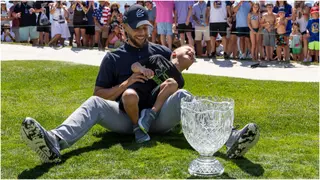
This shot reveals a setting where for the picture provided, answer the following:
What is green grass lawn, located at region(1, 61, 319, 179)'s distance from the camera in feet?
15.3

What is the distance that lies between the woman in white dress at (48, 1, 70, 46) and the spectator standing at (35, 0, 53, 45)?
32 centimetres

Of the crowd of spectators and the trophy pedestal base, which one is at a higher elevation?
the crowd of spectators

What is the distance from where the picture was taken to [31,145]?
4.55 metres

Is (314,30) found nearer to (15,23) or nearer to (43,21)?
(43,21)

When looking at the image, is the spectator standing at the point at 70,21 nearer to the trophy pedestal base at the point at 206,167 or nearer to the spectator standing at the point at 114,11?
the spectator standing at the point at 114,11

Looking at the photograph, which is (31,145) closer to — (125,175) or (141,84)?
(125,175)

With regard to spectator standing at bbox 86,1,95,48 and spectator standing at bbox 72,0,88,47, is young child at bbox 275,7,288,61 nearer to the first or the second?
spectator standing at bbox 86,1,95,48

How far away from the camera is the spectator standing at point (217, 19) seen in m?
13.1

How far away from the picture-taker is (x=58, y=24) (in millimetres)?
15789

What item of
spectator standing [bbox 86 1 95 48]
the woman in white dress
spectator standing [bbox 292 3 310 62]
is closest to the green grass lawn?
spectator standing [bbox 292 3 310 62]

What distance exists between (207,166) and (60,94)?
461cm

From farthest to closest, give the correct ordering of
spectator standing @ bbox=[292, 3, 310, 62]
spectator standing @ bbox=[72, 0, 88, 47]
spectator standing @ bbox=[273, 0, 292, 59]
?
spectator standing @ bbox=[72, 0, 88, 47]
spectator standing @ bbox=[292, 3, 310, 62]
spectator standing @ bbox=[273, 0, 292, 59]

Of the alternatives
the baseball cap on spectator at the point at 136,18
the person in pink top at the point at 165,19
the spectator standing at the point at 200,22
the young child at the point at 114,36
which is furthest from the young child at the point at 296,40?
the baseball cap on spectator at the point at 136,18

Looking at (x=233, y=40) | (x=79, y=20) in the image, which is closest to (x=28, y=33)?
(x=79, y=20)
